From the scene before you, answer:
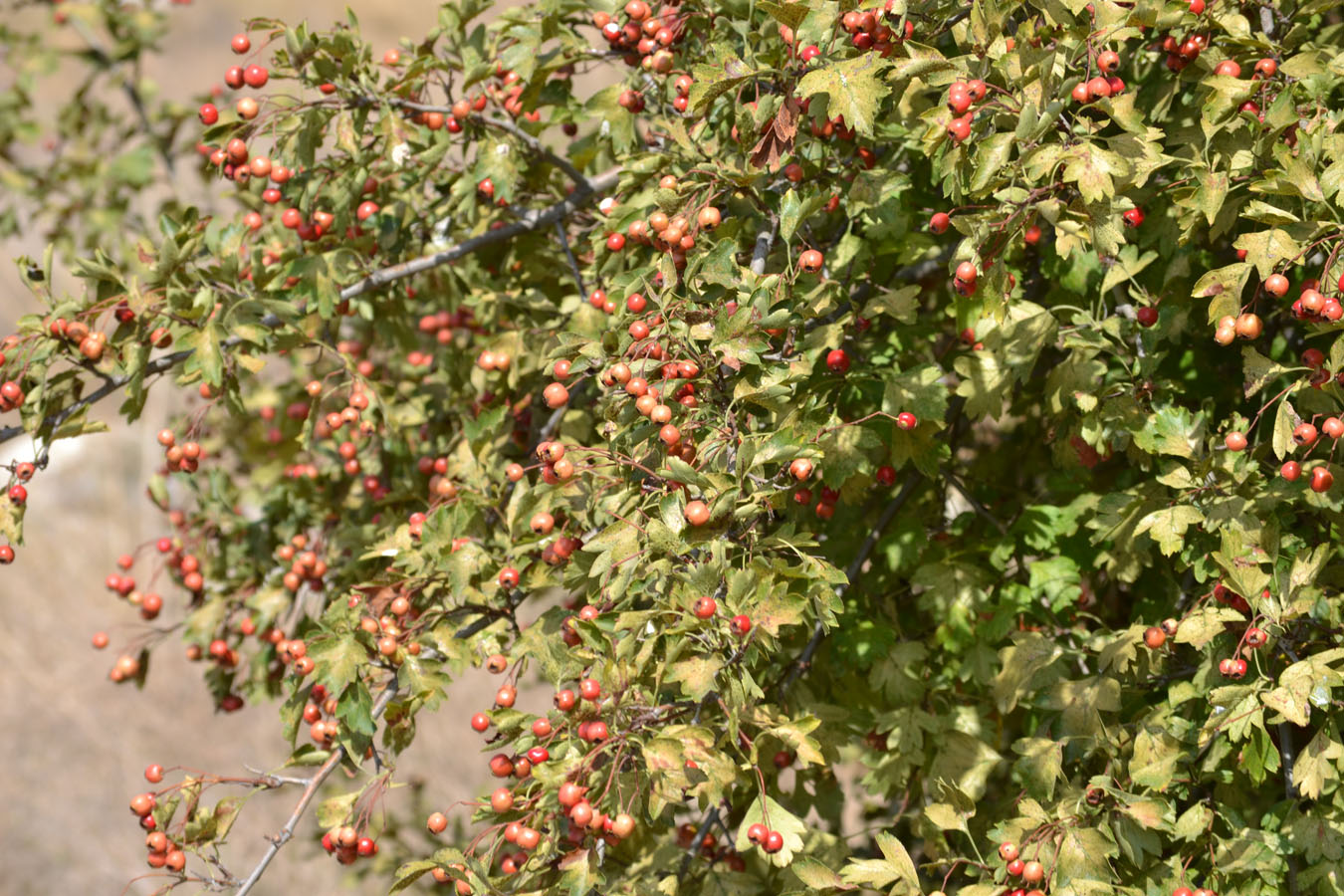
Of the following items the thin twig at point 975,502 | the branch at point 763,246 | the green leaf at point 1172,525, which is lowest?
the green leaf at point 1172,525

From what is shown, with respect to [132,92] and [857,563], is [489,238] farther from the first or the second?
[132,92]

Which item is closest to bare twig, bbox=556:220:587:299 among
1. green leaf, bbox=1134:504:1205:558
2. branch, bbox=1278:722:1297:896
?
green leaf, bbox=1134:504:1205:558

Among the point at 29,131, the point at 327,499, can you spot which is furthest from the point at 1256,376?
the point at 29,131

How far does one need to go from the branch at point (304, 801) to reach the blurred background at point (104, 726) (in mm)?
1909

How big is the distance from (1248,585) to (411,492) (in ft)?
7.29

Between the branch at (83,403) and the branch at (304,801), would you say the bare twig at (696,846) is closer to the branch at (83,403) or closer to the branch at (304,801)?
the branch at (304,801)

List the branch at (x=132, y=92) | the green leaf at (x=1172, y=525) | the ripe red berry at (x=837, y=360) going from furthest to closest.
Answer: the branch at (x=132, y=92), the ripe red berry at (x=837, y=360), the green leaf at (x=1172, y=525)

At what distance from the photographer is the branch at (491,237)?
9.89ft

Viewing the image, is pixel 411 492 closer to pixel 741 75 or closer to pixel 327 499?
pixel 327 499

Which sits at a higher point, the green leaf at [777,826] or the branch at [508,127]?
the branch at [508,127]

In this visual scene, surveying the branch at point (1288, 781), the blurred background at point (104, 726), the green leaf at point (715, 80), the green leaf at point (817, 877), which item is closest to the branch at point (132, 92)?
the blurred background at point (104, 726)

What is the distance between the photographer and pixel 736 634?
6.41ft

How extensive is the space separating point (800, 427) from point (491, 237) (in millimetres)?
1208

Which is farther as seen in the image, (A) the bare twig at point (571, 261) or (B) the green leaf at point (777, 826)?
(A) the bare twig at point (571, 261)
